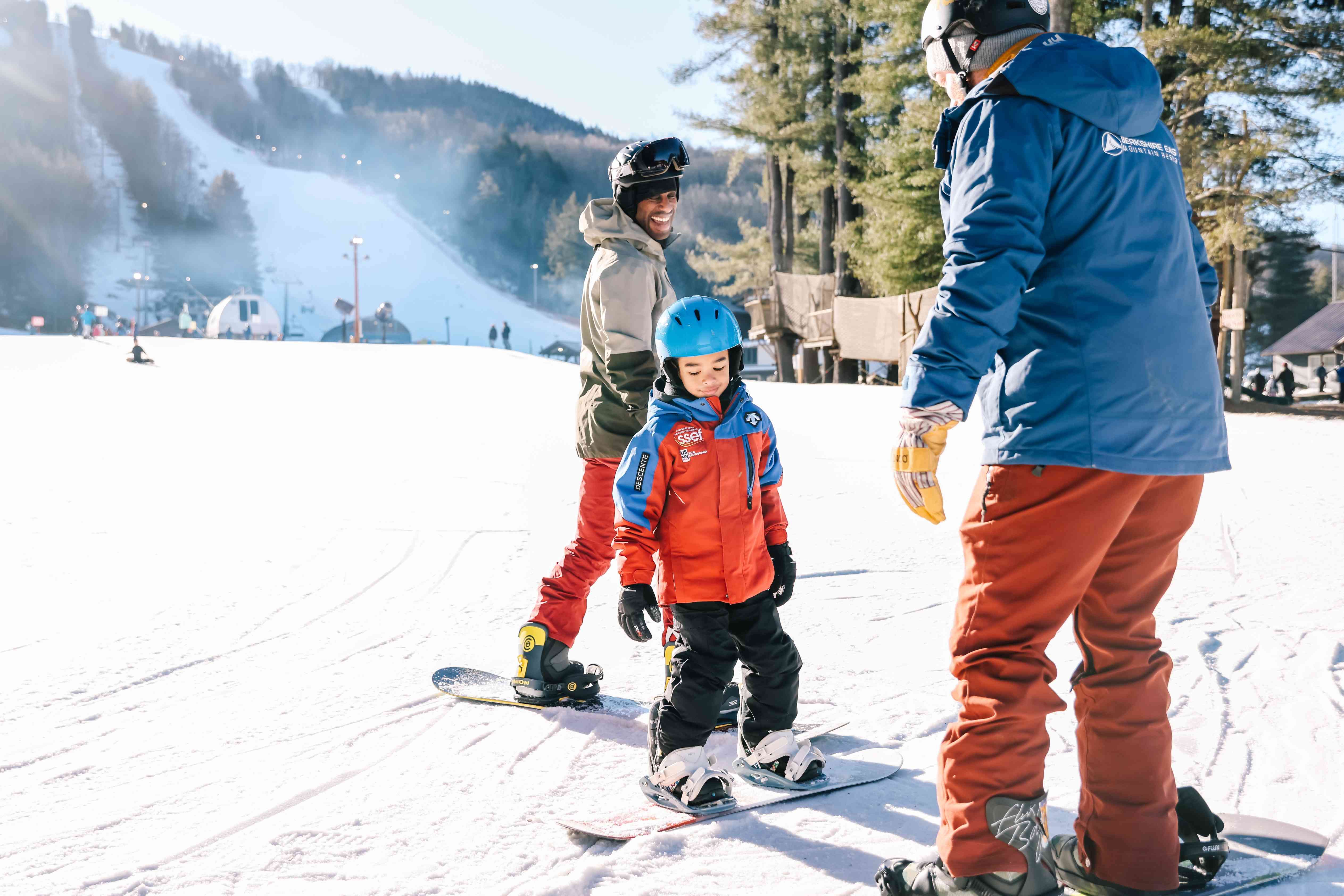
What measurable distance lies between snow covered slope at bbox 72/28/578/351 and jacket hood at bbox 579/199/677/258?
73.2 metres

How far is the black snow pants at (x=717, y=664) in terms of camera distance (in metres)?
2.52

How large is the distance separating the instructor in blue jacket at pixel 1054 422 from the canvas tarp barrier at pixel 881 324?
1553 cm

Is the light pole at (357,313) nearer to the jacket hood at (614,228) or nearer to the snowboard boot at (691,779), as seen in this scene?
the jacket hood at (614,228)

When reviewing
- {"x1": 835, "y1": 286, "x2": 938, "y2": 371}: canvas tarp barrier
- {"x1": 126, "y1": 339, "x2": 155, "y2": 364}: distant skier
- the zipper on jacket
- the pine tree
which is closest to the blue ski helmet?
the zipper on jacket

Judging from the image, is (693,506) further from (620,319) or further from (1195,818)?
(1195,818)

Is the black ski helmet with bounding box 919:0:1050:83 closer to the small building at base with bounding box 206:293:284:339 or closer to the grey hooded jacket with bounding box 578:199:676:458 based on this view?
the grey hooded jacket with bounding box 578:199:676:458

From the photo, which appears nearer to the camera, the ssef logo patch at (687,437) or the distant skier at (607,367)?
the ssef logo patch at (687,437)

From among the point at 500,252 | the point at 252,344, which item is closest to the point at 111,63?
the point at 500,252

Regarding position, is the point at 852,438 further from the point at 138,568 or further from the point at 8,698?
the point at 8,698

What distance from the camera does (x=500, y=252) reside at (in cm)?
12394

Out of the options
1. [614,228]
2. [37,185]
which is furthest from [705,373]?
[37,185]

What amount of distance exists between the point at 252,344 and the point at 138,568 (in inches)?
858

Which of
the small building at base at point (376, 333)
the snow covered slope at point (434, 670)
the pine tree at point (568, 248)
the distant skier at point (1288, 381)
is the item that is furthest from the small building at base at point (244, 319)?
the snow covered slope at point (434, 670)

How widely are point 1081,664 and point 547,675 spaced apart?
2.00 meters
